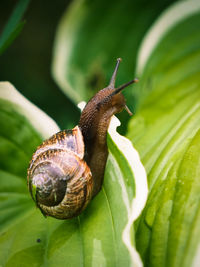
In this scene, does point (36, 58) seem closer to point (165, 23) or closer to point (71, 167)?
point (165, 23)

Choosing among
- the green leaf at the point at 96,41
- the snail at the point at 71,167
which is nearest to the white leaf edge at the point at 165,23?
the green leaf at the point at 96,41

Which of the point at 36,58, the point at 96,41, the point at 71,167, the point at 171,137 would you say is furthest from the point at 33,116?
the point at 36,58

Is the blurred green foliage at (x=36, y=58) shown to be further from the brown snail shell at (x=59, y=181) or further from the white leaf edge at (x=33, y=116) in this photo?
the brown snail shell at (x=59, y=181)

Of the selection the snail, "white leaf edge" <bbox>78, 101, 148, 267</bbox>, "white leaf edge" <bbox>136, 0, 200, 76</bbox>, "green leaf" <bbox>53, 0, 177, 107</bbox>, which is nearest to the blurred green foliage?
"green leaf" <bbox>53, 0, 177, 107</bbox>

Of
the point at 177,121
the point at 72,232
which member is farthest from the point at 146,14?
the point at 72,232

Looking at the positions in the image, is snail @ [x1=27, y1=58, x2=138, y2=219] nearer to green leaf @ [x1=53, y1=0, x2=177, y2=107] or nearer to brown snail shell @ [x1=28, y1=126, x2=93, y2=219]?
brown snail shell @ [x1=28, y1=126, x2=93, y2=219]

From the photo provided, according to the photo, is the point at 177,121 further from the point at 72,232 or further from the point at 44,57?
the point at 44,57
